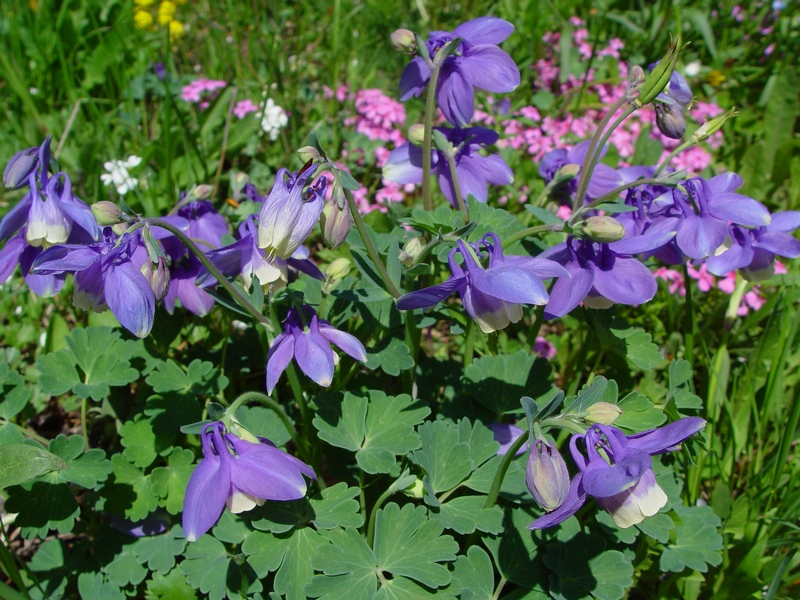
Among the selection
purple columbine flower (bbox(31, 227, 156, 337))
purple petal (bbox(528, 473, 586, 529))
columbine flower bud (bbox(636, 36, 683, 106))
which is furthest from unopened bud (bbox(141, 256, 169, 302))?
columbine flower bud (bbox(636, 36, 683, 106))

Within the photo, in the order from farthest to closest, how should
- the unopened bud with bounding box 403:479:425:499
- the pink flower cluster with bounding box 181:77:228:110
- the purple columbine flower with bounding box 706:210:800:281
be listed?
the pink flower cluster with bounding box 181:77:228:110 < the purple columbine flower with bounding box 706:210:800:281 < the unopened bud with bounding box 403:479:425:499

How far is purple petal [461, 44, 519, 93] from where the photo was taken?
6.59 ft

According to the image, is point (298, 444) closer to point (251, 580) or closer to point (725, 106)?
point (251, 580)

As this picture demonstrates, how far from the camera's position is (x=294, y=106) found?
13.2 ft

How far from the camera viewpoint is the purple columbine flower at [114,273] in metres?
1.53

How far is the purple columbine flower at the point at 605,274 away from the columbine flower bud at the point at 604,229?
169 mm

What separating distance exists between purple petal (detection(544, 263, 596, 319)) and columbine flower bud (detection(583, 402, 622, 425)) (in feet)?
1.45

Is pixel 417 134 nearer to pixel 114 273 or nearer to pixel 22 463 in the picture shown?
pixel 114 273

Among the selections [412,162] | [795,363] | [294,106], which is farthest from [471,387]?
[294,106]

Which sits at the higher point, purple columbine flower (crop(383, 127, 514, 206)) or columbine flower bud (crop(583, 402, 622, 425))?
purple columbine flower (crop(383, 127, 514, 206))

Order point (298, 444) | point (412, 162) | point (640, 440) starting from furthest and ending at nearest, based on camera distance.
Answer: point (412, 162) < point (298, 444) < point (640, 440)

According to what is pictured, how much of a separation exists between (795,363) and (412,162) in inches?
74.9

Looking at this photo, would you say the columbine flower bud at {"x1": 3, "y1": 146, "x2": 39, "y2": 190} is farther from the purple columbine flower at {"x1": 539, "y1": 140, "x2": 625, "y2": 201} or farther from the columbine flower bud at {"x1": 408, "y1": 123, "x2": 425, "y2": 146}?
the purple columbine flower at {"x1": 539, "y1": 140, "x2": 625, "y2": 201}

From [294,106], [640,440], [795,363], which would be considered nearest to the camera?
[640,440]
